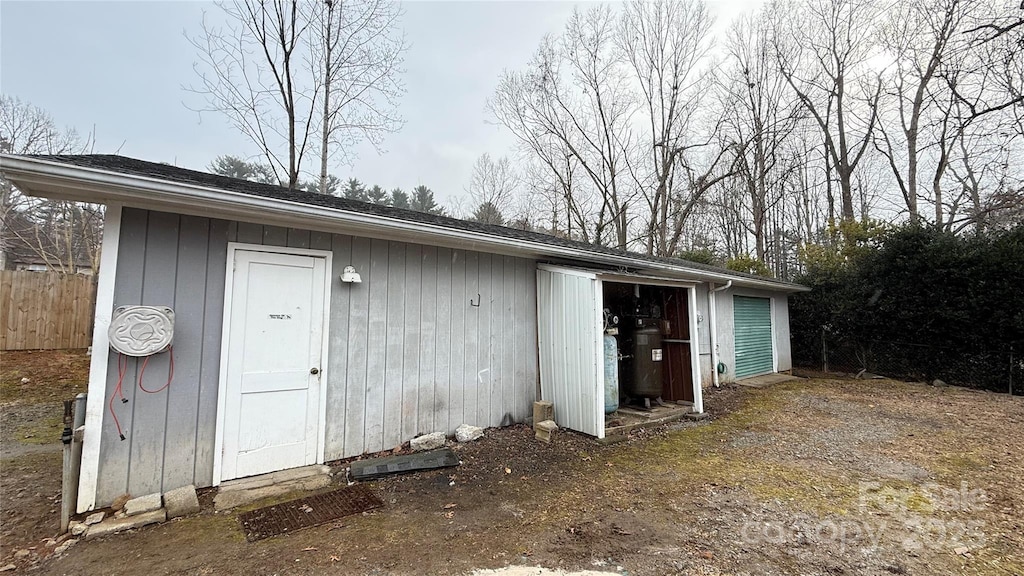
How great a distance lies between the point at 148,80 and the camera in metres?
7.93

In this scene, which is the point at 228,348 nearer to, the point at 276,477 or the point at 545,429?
the point at 276,477

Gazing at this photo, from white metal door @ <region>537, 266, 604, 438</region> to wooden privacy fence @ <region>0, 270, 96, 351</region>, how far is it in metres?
8.75

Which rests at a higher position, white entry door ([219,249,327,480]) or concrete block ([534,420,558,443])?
white entry door ([219,249,327,480])

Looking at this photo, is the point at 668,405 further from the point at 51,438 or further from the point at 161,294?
the point at 51,438

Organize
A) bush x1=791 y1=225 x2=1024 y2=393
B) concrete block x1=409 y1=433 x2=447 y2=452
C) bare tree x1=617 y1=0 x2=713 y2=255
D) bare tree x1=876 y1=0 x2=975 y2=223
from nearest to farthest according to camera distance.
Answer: concrete block x1=409 y1=433 x2=447 y2=452, bush x1=791 y1=225 x2=1024 y2=393, bare tree x1=876 y1=0 x2=975 y2=223, bare tree x1=617 y1=0 x2=713 y2=255

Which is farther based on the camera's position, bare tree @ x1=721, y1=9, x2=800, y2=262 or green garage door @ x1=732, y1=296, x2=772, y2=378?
bare tree @ x1=721, y1=9, x2=800, y2=262

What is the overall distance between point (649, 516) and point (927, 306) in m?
8.67

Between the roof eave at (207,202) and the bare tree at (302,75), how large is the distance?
7.38 metres

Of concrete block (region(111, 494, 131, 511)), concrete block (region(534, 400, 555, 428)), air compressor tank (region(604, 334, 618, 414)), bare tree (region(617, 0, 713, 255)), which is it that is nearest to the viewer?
concrete block (region(111, 494, 131, 511))

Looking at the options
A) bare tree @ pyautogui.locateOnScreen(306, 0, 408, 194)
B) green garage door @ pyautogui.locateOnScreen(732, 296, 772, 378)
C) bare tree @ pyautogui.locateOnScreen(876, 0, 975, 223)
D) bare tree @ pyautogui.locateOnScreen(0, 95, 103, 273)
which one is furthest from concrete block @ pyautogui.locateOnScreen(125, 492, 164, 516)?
bare tree @ pyautogui.locateOnScreen(876, 0, 975, 223)

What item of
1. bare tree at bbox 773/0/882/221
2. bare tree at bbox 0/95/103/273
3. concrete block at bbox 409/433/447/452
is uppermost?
bare tree at bbox 773/0/882/221

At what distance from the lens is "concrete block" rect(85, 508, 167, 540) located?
8.26 ft

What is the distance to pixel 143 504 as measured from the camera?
278 cm

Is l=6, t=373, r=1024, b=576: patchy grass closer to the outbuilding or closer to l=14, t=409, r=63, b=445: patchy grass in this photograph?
the outbuilding
